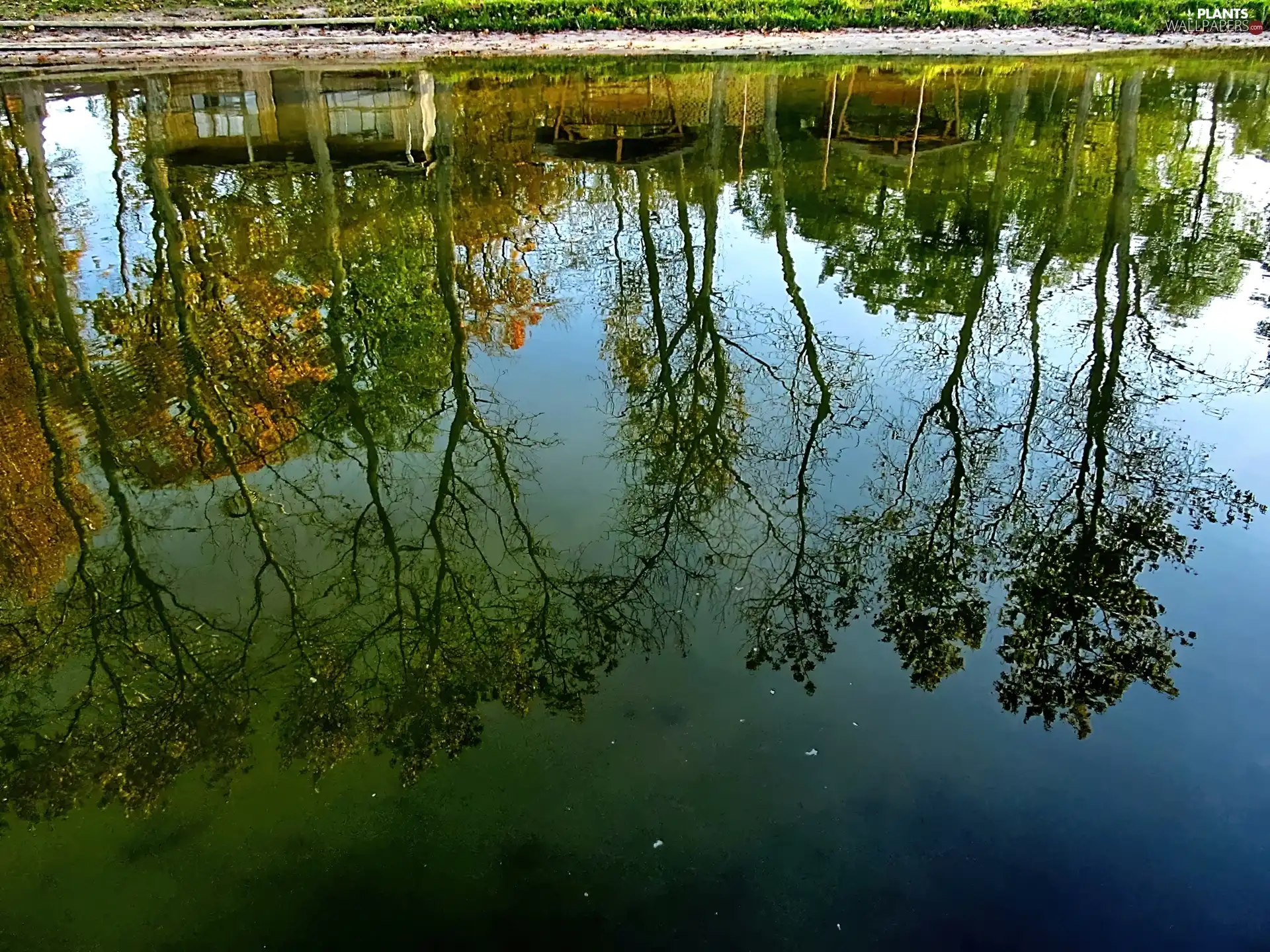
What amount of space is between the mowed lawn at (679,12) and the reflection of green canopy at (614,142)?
11.9 metres

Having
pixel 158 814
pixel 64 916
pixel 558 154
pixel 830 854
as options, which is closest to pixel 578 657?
pixel 830 854

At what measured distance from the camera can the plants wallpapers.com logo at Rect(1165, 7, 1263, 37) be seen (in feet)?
80.2

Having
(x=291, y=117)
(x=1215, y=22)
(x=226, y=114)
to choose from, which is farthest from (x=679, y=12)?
(x=1215, y=22)

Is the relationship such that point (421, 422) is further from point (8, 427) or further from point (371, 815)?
point (371, 815)

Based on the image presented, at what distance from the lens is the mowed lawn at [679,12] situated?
25.1 m

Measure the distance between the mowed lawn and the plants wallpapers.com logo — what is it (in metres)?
1.56

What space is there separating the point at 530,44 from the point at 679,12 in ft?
15.7

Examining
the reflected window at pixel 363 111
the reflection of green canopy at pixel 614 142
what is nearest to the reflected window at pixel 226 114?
the reflected window at pixel 363 111

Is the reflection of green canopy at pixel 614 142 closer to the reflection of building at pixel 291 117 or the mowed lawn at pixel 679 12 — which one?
the reflection of building at pixel 291 117

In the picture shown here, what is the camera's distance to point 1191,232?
37.8 ft

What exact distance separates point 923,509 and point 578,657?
9.84 ft

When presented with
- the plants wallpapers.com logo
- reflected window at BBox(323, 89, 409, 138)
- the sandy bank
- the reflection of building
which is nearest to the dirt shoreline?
the sandy bank

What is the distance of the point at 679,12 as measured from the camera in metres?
25.7

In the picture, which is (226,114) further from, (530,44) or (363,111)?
(530,44)
